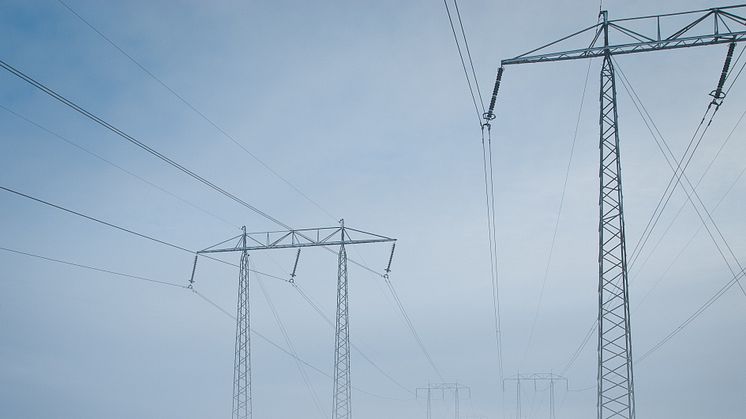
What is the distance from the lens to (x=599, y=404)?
92.3 ft

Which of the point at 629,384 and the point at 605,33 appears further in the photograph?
the point at 605,33

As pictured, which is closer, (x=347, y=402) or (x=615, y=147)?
(x=615, y=147)

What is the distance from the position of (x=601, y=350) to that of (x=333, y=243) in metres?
26.5

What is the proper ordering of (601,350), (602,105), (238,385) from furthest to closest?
1. (238,385)
2. (602,105)
3. (601,350)

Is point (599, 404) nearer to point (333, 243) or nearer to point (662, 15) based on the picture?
point (662, 15)

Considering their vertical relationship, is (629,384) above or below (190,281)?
below

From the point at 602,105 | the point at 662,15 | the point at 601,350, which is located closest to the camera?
the point at 662,15

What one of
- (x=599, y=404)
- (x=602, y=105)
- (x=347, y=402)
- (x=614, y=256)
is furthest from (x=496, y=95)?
(x=347, y=402)

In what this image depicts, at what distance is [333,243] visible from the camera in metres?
Answer: 51.8

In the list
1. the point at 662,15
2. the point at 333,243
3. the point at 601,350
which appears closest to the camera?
the point at 662,15

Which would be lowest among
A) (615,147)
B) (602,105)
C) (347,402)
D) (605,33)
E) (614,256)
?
(347,402)

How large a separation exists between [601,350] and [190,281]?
111ft

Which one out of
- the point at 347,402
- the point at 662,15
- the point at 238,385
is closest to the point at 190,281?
the point at 238,385

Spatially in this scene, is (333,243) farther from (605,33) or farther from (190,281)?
(605,33)
